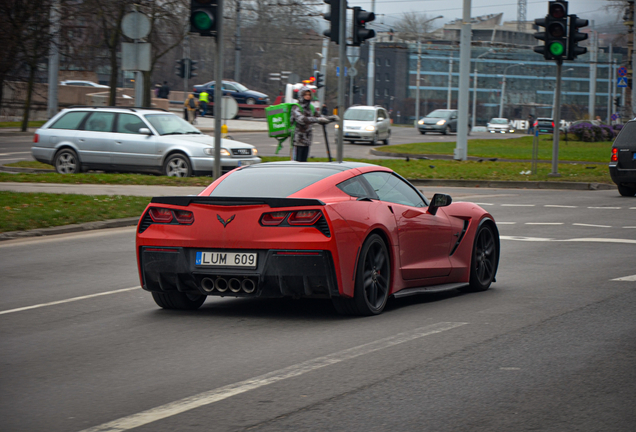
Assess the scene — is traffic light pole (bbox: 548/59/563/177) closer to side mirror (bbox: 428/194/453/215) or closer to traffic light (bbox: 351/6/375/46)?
traffic light (bbox: 351/6/375/46)

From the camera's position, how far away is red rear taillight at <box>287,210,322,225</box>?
22.7ft

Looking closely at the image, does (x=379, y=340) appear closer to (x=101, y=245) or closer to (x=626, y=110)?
(x=101, y=245)

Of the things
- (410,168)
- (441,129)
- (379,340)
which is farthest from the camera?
(441,129)

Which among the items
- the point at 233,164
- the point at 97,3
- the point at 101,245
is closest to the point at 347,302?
the point at 101,245

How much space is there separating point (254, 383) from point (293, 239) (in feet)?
6.08

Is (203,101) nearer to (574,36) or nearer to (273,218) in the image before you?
(574,36)

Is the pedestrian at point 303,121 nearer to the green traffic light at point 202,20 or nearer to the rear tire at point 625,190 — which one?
the green traffic light at point 202,20

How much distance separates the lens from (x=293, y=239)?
271 inches

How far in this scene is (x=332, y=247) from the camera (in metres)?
6.83

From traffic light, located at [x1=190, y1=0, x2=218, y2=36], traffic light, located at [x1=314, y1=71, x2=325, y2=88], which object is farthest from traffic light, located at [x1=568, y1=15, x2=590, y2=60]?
traffic light, located at [x1=314, y1=71, x2=325, y2=88]

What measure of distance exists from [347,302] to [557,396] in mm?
2500

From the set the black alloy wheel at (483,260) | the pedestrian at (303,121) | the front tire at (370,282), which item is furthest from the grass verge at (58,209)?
the front tire at (370,282)

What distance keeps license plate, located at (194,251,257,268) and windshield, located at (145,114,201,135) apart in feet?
51.1

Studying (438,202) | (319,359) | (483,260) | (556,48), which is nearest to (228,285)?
(319,359)
